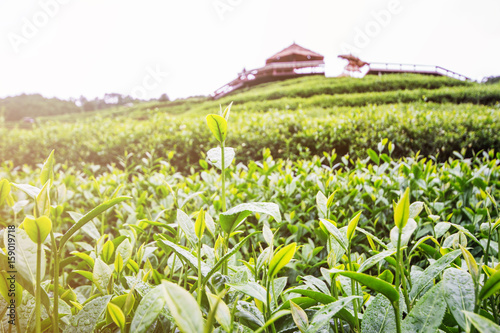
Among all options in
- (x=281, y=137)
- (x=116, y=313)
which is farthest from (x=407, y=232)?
(x=281, y=137)

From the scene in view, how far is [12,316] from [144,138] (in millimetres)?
5401

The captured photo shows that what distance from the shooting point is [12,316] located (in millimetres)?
657

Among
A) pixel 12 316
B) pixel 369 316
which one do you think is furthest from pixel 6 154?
pixel 369 316

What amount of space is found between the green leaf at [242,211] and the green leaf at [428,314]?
308mm

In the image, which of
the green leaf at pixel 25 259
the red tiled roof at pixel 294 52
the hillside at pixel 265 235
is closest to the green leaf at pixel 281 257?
the hillside at pixel 265 235

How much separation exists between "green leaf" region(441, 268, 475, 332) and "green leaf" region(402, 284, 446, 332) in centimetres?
2

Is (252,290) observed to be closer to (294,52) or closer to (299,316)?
(299,316)

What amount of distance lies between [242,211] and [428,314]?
0.40m

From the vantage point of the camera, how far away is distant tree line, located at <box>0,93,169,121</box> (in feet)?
163

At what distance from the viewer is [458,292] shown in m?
0.58

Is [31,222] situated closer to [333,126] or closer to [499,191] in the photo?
[499,191]

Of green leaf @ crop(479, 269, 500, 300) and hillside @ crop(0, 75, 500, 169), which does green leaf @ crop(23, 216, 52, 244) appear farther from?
hillside @ crop(0, 75, 500, 169)

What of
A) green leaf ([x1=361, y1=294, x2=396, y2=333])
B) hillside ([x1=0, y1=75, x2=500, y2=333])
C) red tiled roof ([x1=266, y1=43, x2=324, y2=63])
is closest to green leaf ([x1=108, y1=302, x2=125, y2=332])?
hillside ([x1=0, y1=75, x2=500, y2=333])

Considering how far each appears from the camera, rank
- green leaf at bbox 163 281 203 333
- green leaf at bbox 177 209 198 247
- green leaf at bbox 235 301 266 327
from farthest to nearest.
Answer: green leaf at bbox 177 209 198 247 < green leaf at bbox 235 301 266 327 < green leaf at bbox 163 281 203 333
